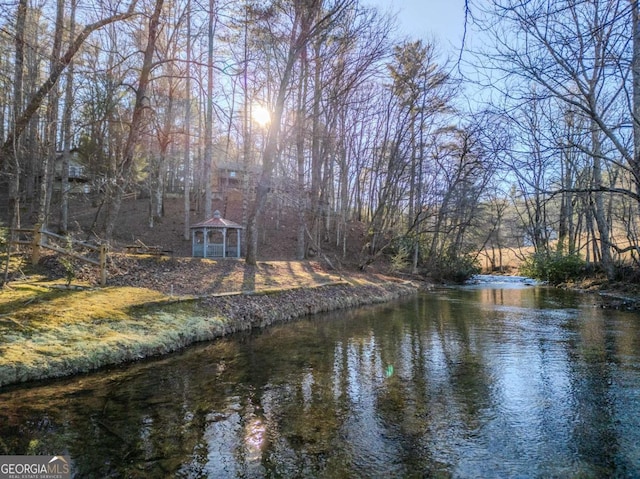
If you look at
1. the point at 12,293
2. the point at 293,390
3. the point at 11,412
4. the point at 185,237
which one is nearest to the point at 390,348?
the point at 293,390

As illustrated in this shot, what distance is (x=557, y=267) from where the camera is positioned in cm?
2397

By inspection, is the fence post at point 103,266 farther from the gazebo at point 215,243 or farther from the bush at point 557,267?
the bush at point 557,267

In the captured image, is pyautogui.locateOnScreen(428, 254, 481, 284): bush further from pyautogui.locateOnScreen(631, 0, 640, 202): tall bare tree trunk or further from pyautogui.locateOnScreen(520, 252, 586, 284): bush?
pyautogui.locateOnScreen(631, 0, 640, 202): tall bare tree trunk

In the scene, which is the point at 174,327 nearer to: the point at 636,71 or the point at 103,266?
the point at 103,266

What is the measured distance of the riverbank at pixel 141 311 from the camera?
21.8 feet

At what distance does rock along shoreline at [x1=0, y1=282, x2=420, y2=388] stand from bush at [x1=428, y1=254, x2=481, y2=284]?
45.8 feet

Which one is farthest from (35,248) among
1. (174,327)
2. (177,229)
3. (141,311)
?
(177,229)

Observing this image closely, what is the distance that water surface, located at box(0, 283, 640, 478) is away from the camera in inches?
157

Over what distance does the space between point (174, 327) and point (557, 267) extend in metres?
23.0

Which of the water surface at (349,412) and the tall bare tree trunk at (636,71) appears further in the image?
the tall bare tree trunk at (636,71)

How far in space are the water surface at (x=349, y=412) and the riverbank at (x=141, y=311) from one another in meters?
0.45

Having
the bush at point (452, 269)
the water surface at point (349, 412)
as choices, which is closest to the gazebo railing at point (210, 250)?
the water surface at point (349, 412)

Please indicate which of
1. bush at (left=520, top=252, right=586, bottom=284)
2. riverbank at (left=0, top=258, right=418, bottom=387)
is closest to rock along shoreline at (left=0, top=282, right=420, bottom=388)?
riverbank at (left=0, top=258, right=418, bottom=387)

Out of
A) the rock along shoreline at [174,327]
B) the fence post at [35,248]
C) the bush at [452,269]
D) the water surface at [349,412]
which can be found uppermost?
the fence post at [35,248]
